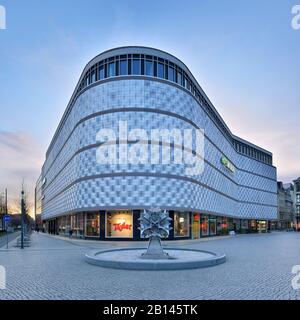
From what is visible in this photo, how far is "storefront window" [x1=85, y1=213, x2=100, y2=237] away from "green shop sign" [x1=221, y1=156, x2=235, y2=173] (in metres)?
32.6

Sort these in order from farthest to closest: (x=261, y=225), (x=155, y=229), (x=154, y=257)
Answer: (x=261, y=225) < (x=155, y=229) < (x=154, y=257)

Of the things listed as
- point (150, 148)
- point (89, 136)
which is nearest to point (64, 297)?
point (150, 148)

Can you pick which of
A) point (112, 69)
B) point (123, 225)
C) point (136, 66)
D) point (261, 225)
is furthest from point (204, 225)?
point (261, 225)

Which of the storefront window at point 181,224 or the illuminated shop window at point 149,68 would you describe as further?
the storefront window at point 181,224

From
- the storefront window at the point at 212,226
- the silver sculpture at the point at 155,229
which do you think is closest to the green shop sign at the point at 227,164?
the storefront window at the point at 212,226

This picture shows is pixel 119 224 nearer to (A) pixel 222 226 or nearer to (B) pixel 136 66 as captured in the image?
(B) pixel 136 66

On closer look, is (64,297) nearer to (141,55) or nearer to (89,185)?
(89,185)

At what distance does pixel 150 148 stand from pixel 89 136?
883cm

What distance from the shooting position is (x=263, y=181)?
101m

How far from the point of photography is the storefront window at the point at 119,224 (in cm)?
4653

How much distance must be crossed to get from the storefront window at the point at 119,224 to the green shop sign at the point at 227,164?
31.5 meters

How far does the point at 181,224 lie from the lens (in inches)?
1987

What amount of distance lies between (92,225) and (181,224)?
1215cm

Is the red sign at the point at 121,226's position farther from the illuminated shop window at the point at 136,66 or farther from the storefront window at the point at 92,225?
the illuminated shop window at the point at 136,66
